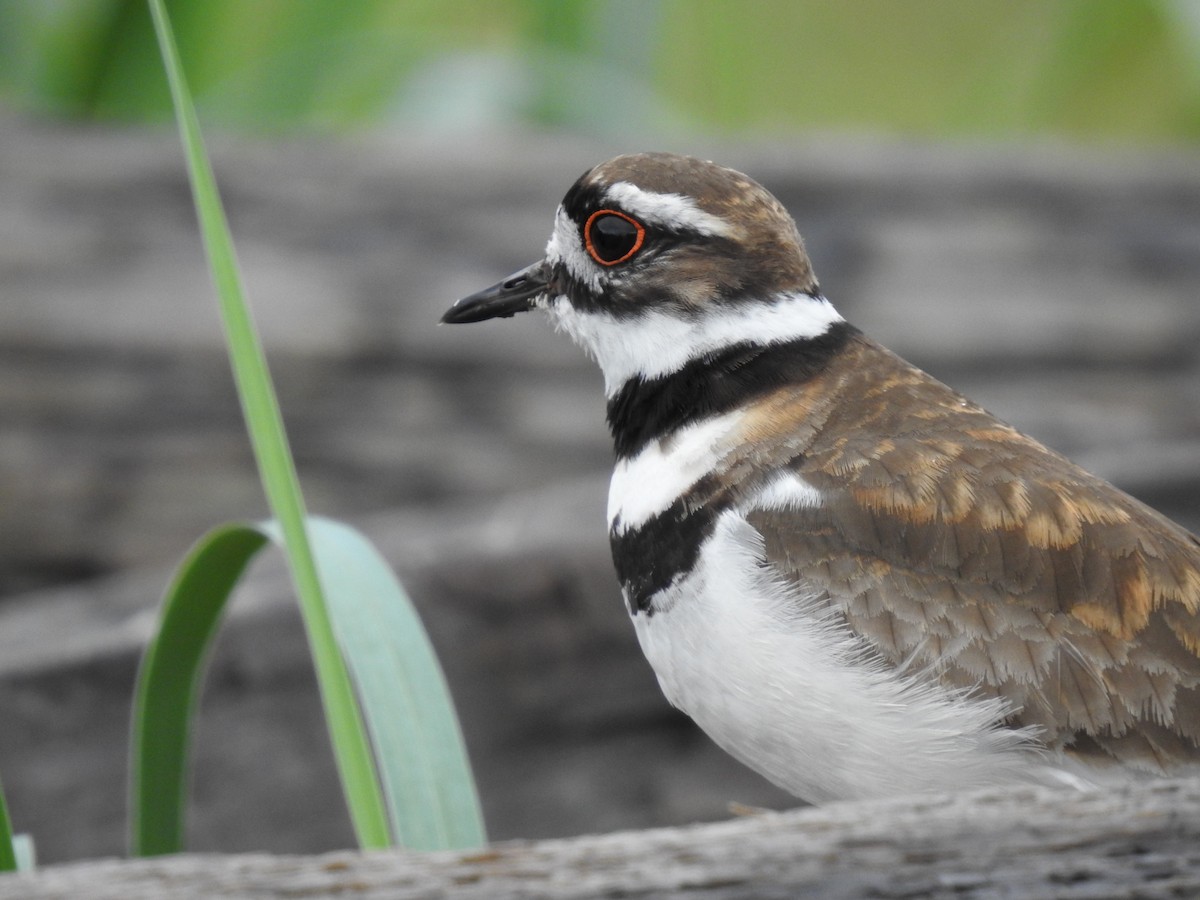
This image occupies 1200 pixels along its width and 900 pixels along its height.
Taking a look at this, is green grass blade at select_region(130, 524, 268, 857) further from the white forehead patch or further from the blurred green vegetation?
the blurred green vegetation

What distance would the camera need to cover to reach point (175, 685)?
1575 millimetres

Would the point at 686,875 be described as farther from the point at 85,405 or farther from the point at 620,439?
the point at 85,405

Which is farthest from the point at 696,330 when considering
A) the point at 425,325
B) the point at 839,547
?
the point at 425,325

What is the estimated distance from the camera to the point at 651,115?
16.4 ft

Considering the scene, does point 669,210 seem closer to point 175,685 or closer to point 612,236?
point 612,236

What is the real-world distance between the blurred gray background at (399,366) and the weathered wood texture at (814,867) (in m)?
1.13

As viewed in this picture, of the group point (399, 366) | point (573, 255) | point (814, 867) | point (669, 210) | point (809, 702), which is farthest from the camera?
point (399, 366)

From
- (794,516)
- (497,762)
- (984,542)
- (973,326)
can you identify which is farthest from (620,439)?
(973,326)

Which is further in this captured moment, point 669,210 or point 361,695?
point 669,210

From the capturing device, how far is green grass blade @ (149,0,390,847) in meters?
1.38

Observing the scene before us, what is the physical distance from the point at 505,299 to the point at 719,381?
332 mm

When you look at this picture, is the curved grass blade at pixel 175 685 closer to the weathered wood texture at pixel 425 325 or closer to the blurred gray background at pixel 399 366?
the blurred gray background at pixel 399 366

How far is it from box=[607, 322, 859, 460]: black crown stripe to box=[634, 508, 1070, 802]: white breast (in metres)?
0.23

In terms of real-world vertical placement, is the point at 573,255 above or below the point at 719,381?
above
